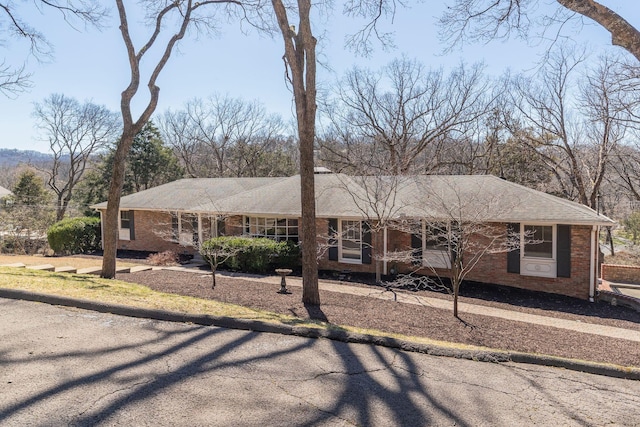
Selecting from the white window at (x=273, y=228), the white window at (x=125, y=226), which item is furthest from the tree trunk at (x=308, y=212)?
the white window at (x=125, y=226)

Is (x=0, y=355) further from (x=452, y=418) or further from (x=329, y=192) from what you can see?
(x=329, y=192)

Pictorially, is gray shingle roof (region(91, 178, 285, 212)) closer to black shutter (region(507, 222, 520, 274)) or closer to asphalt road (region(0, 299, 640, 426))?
black shutter (region(507, 222, 520, 274))

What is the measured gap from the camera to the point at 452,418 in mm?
3832

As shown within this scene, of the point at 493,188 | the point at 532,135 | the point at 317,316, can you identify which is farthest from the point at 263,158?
the point at 317,316

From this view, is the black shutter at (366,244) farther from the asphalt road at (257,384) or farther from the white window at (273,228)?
the asphalt road at (257,384)

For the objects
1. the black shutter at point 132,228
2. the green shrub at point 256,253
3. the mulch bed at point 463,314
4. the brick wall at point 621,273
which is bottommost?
the brick wall at point 621,273

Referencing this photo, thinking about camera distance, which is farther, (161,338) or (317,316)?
(317,316)

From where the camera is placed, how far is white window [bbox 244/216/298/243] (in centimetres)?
1797

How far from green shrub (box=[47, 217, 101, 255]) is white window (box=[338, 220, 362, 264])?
13656 millimetres

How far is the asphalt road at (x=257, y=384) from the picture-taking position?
146 inches

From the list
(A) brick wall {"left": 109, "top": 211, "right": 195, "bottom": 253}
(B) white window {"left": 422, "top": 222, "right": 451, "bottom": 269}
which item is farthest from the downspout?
(A) brick wall {"left": 109, "top": 211, "right": 195, "bottom": 253}

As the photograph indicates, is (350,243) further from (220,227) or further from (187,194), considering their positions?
(187,194)

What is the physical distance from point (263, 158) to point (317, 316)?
107 feet

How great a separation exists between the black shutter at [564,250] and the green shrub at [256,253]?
875cm
